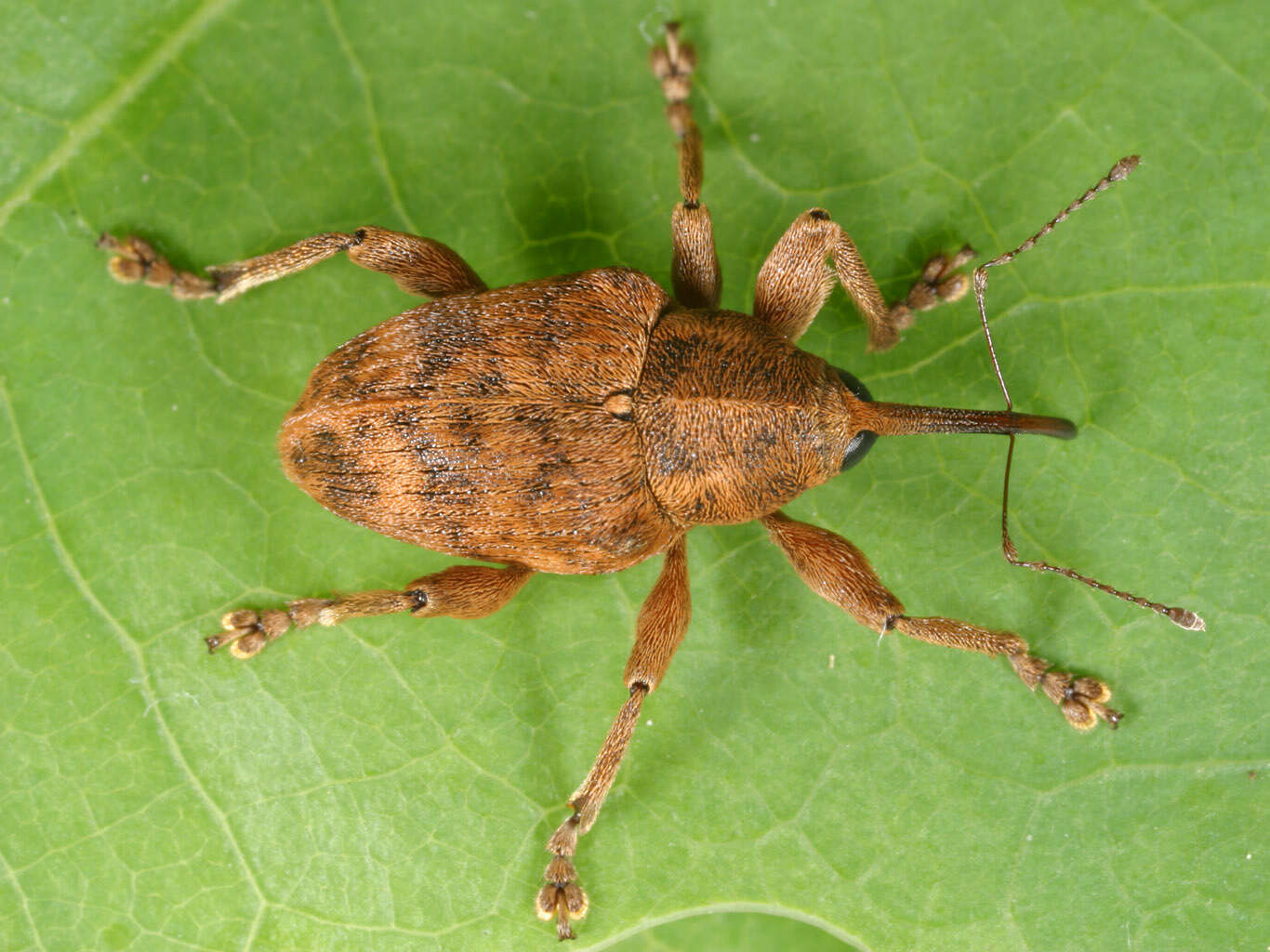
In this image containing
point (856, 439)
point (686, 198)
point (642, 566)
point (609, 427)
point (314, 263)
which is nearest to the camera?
point (609, 427)

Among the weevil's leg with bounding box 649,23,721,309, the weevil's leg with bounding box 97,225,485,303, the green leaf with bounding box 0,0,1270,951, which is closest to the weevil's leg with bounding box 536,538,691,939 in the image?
the green leaf with bounding box 0,0,1270,951

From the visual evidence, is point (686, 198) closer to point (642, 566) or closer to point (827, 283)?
point (827, 283)

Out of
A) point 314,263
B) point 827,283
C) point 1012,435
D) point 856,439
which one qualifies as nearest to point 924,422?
point 856,439

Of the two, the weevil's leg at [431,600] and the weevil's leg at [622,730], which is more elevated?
the weevil's leg at [431,600]

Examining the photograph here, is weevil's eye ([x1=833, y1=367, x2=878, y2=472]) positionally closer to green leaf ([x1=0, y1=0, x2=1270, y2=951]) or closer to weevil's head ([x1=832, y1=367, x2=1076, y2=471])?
weevil's head ([x1=832, y1=367, x2=1076, y2=471])

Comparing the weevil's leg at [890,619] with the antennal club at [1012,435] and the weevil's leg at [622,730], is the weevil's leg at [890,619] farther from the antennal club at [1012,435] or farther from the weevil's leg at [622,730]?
the weevil's leg at [622,730]

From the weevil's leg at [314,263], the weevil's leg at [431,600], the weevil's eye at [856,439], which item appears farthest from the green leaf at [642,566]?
the weevil's eye at [856,439]
